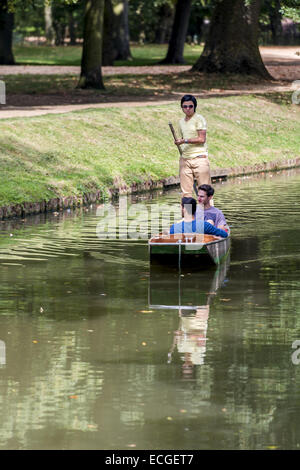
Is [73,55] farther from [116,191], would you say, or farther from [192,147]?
[192,147]

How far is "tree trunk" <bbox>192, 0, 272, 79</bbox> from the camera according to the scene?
47.7m

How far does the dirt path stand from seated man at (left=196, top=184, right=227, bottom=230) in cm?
1576

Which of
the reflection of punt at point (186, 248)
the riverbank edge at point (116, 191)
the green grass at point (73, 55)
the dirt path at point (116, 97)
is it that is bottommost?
the riverbank edge at point (116, 191)

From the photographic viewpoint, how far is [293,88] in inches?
1805

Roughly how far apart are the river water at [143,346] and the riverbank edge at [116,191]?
336cm

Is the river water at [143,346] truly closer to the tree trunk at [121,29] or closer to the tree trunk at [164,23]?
the tree trunk at [121,29]

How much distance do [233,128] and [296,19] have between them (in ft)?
22.4

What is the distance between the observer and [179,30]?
192 feet

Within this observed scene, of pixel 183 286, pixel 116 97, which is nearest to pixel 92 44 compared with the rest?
pixel 116 97

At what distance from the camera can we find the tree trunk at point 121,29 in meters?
60.8

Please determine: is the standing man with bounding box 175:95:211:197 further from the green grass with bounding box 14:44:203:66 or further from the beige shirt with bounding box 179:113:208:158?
the green grass with bounding box 14:44:203:66

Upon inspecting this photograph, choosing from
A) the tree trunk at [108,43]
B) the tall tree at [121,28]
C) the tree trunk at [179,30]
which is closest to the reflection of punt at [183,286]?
the tree trunk at [108,43]

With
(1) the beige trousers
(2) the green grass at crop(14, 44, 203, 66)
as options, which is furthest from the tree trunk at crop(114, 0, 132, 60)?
(1) the beige trousers
